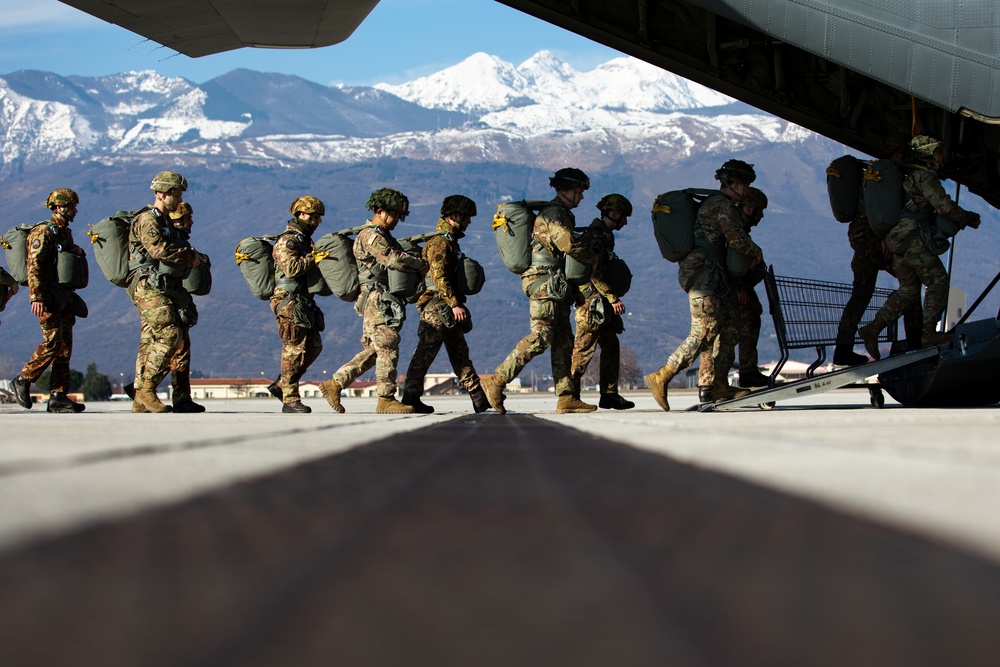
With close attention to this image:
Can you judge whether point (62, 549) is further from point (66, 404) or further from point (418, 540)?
point (66, 404)

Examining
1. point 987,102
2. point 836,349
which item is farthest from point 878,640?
point 836,349

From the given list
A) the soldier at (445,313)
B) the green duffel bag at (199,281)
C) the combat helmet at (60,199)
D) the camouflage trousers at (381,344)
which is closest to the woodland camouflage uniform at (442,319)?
the soldier at (445,313)

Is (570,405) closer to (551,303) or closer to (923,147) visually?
(551,303)

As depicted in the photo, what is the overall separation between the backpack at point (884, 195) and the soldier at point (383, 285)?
139 inches

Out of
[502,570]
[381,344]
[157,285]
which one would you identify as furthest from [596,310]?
[502,570]

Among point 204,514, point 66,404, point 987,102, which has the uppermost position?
point 987,102

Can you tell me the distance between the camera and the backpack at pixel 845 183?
926 centimetres

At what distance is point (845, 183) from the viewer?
30.6 ft

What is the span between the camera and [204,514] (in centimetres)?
125

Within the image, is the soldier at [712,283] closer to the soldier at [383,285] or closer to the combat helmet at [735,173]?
the combat helmet at [735,173]

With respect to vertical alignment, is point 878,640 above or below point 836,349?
above

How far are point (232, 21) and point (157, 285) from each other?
162 inches

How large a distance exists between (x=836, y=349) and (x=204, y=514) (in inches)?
354

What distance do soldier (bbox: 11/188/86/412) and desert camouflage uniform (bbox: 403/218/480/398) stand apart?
10.9ft
